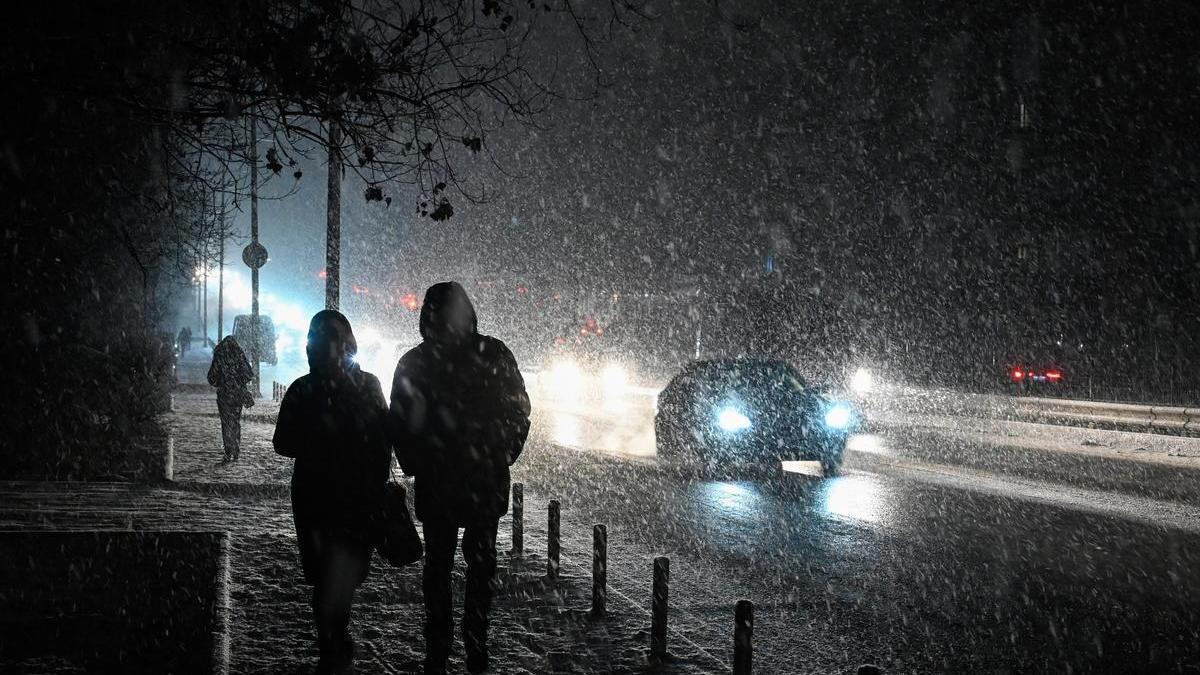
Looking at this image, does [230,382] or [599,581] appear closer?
[599,581]

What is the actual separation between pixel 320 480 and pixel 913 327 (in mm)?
48949

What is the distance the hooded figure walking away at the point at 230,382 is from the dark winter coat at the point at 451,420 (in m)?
10.3

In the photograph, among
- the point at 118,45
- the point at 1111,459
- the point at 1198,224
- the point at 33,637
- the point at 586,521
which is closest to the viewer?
the point at 33,637

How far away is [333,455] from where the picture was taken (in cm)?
479

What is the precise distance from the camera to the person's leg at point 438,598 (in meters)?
5.10

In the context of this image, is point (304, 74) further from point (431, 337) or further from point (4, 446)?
point (4, 446)

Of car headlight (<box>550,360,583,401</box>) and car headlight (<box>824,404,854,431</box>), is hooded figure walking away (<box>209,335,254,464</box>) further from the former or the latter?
car headlight (<box>550,360,583,401</box>)

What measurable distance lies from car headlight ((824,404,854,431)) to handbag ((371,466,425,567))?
34.7 feet

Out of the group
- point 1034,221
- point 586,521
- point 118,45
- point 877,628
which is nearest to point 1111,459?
point 586,521

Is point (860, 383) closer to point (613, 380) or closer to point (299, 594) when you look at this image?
point (613, 380)

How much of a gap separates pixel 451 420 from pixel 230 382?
10558 mm

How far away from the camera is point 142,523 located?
934 centimetres

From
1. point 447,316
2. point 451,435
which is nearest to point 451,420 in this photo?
point 451,435

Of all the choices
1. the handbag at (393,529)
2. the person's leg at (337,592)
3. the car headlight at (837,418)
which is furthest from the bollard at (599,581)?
the car headlight at (837,418)
